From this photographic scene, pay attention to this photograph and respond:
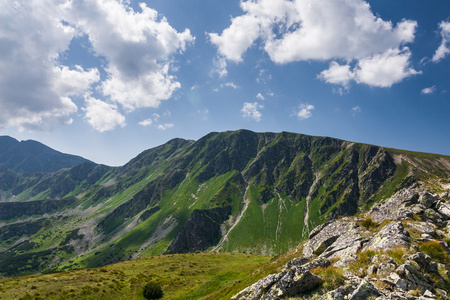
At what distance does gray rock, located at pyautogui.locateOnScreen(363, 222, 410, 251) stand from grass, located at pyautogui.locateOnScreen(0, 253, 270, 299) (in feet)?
118

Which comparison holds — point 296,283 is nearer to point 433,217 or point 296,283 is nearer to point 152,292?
point 433,217

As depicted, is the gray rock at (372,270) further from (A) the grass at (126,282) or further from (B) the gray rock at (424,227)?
(A) the grass at (126,282)

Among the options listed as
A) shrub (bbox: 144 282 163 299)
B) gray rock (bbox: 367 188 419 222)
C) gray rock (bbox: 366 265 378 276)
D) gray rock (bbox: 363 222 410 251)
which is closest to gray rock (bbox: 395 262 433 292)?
gray rock (bbox: 366 265 378 276)

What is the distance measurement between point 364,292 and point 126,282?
48.0 metres

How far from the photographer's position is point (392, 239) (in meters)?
17.6

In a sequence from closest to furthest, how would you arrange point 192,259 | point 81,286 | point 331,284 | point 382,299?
point 382,299 → point 331,284 → point 81,286 → point 192,259

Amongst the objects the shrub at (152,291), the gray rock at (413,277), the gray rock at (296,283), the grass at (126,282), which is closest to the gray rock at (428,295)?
the gray rock at (413,277)

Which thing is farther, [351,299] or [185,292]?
[185,292]

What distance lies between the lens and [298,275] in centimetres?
1511

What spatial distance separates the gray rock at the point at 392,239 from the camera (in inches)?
668

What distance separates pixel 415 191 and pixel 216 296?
37.8m

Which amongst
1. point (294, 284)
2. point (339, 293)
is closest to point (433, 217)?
point (339, 293)

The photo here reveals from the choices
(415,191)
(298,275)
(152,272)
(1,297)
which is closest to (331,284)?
(298,275)

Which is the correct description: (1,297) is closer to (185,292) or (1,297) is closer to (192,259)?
(185,292)
